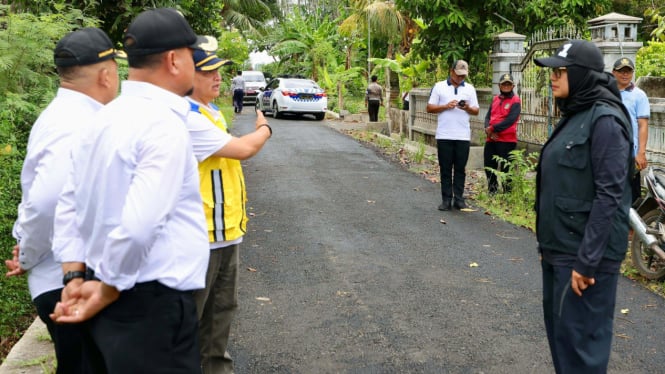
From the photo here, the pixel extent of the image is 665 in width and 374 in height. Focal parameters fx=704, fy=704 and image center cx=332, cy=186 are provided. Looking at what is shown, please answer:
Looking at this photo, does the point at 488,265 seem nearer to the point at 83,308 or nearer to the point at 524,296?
the point at 524,296

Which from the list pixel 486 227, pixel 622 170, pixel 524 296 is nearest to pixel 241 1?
pixel 486 227

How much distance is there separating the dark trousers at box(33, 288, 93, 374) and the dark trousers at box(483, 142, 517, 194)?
308 inches

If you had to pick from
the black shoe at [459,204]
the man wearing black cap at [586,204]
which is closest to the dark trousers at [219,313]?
the man wearing black cap at [586,204]

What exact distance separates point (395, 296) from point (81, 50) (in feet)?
12.0

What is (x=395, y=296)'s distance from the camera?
235 inches

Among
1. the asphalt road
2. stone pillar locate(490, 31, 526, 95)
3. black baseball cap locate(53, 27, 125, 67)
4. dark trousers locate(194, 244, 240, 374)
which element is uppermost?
stone pillar locate(490, 31, 526, 95)

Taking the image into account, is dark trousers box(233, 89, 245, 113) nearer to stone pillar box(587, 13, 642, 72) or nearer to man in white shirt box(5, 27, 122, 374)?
stone pillar box(587, 13, 642, 72)

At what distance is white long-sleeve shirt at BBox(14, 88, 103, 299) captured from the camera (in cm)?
288

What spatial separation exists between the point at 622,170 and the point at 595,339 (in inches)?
32.3

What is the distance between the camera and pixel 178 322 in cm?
244

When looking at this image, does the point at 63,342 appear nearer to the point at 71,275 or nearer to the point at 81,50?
the point at 71,275

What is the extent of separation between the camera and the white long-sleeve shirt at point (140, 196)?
227cm

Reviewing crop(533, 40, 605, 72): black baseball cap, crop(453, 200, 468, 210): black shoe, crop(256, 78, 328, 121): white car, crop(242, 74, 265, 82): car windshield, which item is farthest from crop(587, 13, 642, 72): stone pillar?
crop(242, 74, 265, 82): car windshield

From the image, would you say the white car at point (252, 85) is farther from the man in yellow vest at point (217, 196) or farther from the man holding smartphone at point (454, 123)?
the man in yellow vest at point (217, 196)
